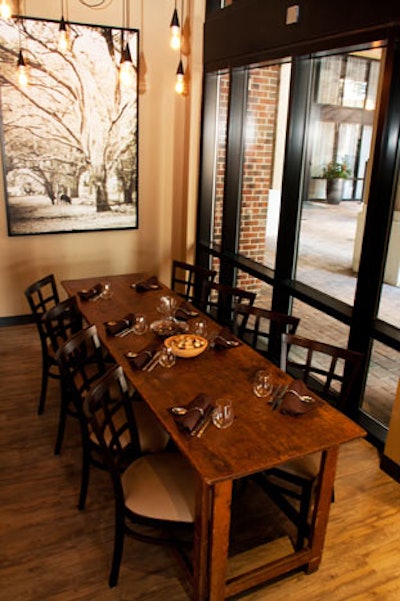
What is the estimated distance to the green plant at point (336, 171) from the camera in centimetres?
416

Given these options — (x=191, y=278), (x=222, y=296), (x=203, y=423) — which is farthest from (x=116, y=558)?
(x=191, y=278)

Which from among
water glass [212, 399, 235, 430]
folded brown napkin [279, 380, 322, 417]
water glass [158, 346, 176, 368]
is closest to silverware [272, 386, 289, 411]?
folded brown napkin [279, 380, 322, 417]

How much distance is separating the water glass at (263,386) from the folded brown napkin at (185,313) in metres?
1.01

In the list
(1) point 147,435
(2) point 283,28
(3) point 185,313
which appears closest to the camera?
(1) point 147,435

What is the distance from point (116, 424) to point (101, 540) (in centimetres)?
59

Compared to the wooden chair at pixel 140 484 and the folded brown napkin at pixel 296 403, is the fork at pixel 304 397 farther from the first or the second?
the wooden chair at pixel 140 484

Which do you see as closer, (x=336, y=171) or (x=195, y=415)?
(x=195, y=415)

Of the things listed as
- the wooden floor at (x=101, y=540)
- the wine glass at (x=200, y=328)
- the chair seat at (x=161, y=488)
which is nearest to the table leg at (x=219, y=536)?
the chair seat at (x=161, y=488)

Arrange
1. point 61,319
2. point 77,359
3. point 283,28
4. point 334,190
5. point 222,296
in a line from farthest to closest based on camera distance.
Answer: point 222,296 → point 334,190 → point 283,28 → point 61,319 → point 77,359

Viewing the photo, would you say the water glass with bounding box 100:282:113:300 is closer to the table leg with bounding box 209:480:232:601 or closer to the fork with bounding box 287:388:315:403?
the fork with bounding box 287:388:315:403

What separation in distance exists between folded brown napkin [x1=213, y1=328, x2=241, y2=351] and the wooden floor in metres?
1.05

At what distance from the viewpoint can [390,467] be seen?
327 cm

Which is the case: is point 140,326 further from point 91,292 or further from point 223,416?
point 223,416

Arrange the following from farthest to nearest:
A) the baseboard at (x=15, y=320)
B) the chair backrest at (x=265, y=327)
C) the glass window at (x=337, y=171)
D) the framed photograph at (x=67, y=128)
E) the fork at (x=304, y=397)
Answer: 1. the baseboard at (x=15, y=320)
2. the framed photograph at (x=67, y=128)
3. the glass window at (x=337, y=171)
4. the chair backrest at (x=265, y=327)
5. the fork at (x=304, y=397)
